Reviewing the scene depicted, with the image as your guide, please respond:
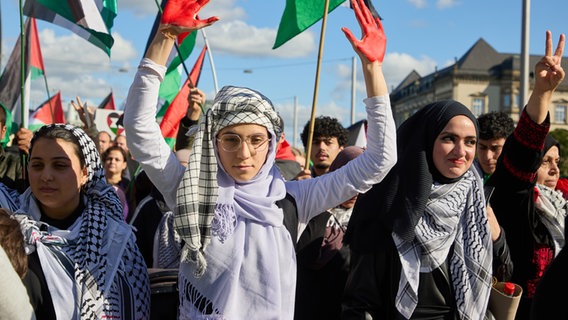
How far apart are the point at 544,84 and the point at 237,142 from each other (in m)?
1.62

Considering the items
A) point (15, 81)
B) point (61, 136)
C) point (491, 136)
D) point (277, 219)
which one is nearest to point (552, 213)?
point (491, 136)

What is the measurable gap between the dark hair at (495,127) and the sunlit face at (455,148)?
51.0 inches

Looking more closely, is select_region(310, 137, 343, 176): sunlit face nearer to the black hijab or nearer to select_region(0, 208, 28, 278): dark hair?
the black hijab

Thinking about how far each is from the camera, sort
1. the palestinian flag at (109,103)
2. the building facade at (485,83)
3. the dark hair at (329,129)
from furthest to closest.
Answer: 1. the building facade at (485,83)
2. the palestinian flag at (109,103)
3. the dark hair at (329,129)

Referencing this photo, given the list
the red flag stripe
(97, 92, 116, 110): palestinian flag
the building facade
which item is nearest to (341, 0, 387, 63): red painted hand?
the red flag stripe

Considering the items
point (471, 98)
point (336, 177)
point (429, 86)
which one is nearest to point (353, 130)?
point (336, 177)

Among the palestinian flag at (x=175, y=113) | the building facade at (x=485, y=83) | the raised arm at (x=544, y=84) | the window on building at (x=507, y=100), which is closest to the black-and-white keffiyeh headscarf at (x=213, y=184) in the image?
the raised arm at (x=544, y=84)

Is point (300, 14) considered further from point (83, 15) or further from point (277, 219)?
point (277, 219)

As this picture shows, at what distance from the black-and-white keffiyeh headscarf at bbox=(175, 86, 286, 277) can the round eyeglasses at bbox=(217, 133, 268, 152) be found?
0.04 meters

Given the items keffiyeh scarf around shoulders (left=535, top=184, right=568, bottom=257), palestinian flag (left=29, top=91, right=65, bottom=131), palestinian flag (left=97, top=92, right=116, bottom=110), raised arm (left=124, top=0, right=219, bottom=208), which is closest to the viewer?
raised arm (left=124, top=0, right=219, bottom=208)

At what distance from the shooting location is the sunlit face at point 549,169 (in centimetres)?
436

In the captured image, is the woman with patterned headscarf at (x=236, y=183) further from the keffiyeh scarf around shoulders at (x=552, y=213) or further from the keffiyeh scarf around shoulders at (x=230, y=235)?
the keffiyeh scarf around shoulders at (x=552, y=213)

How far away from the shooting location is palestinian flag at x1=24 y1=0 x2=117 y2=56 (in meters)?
5.46

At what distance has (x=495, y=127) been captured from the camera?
460cm
